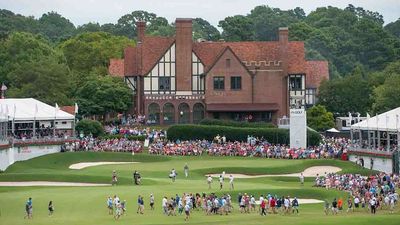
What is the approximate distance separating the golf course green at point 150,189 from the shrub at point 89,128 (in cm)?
930

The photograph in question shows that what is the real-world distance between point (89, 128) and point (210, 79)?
607 inches

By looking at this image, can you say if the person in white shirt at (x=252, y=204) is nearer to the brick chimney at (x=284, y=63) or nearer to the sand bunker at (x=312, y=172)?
the sand bunker at (x=312, y=172)

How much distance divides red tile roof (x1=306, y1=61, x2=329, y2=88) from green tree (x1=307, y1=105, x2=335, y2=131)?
1196 cm

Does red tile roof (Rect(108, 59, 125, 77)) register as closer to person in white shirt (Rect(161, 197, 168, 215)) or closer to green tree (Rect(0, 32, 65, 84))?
green tree (Rect(0, 32, 65, 84))

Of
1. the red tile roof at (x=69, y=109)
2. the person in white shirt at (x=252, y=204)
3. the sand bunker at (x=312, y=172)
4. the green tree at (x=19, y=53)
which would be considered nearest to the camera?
the person in white shirt at (x=252, y=204)

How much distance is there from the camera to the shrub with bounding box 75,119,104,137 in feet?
367

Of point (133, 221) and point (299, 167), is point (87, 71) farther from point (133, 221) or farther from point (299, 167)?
point (133, 221)

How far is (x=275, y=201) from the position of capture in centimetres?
7306

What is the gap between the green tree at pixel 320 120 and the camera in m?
121

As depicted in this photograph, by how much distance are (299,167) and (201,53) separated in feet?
96.9

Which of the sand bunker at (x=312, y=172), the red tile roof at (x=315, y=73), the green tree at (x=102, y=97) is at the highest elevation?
the red tile roof at (x=315, y=73)

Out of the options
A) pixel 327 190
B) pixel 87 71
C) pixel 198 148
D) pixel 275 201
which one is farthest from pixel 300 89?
pixel 275 201

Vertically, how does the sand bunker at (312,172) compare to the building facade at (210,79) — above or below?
below

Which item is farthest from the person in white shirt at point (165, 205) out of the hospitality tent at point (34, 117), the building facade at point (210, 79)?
the building facade at point (210, 79)
